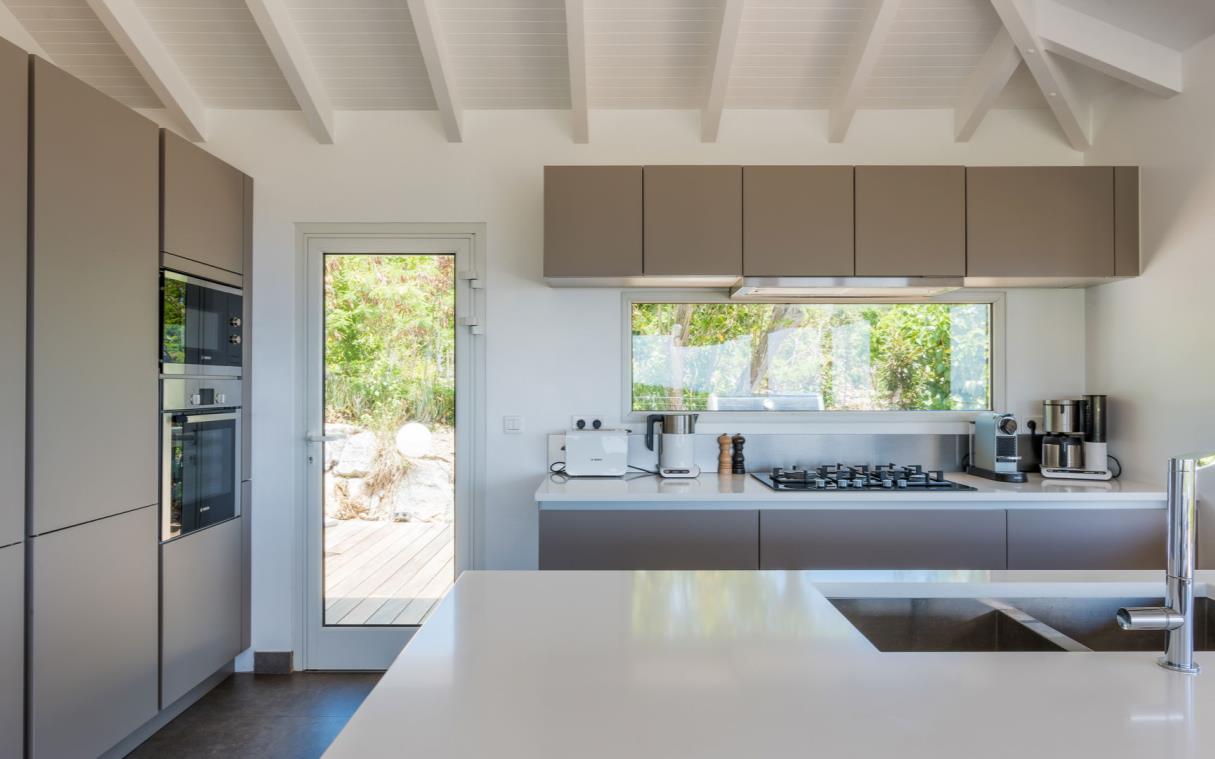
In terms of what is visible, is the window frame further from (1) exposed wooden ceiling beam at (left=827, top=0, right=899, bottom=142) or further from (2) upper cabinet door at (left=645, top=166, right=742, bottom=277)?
(1) exposed wooden ceiling beam at (left=827, top=0, right=899, bottom=142)

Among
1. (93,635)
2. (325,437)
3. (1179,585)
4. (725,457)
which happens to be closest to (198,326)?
(325,437)

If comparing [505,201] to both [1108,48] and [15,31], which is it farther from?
[1108,48]

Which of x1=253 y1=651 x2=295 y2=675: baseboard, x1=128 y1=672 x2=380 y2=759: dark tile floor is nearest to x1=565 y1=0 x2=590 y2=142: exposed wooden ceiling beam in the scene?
x1=128 y1=672 x2=380 y2=759: dark tile floor

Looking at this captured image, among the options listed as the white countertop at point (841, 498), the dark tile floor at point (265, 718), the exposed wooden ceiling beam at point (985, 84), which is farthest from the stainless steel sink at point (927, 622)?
the exposed wooden ceiling beam at point (985, 84)

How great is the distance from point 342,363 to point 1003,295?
3242 millimetres

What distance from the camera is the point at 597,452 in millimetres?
2887

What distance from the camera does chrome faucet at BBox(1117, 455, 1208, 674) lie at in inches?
38.2

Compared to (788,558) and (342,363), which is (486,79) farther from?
(788,558)

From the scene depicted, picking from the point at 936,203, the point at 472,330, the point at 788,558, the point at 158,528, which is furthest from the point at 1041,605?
the point at 158,528

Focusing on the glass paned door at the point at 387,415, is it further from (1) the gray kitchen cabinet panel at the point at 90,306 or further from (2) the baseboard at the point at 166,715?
(1) the gray kitchen cabinet panel at the point at 90,306

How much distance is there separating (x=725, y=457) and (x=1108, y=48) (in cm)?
227

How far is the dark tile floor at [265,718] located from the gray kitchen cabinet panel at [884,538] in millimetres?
1821

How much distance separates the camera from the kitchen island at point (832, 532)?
8.50 feet

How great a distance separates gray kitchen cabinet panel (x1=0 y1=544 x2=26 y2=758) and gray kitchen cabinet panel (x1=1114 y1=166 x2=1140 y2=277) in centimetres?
410
